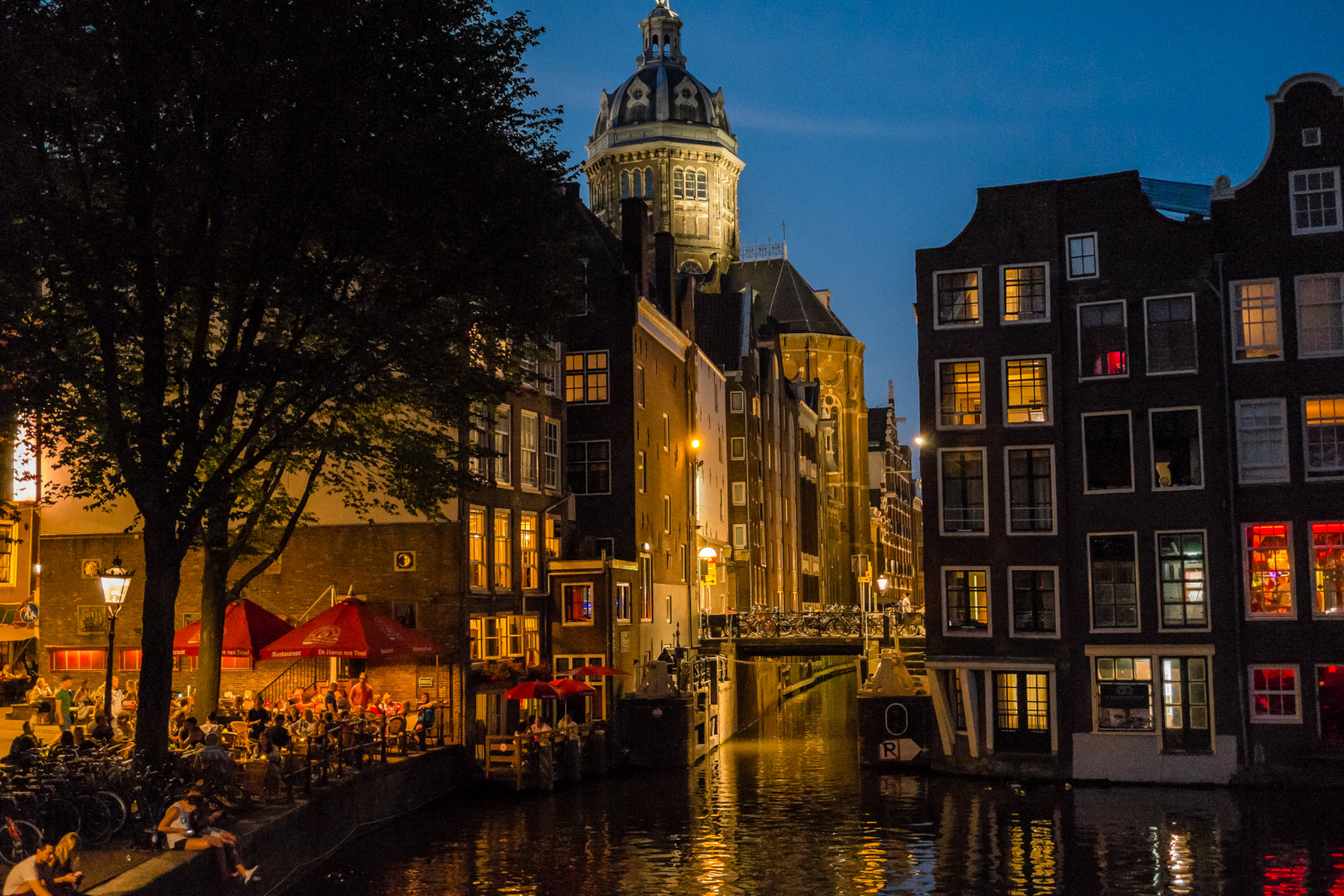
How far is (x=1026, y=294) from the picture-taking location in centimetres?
4378

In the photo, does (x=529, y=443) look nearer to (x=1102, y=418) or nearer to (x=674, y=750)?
(x=674, y=750)

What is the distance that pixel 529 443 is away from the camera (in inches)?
2002

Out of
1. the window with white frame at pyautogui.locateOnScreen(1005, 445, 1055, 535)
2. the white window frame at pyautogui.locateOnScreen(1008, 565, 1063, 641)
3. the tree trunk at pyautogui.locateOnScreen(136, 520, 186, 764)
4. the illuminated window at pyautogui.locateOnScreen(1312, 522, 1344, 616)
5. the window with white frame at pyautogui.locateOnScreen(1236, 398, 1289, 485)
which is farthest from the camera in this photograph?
the window with white frame at pyautogui.locateOnScreen(1005, 445, 1055, 535)

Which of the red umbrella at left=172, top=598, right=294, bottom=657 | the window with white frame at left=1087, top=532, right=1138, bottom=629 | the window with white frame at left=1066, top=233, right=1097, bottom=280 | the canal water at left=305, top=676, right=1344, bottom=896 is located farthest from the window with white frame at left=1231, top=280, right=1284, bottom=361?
the red umbrella at left=172, top=598, right=294, bottom=657

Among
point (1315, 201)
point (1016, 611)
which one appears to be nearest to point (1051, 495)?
point (1016, 611)

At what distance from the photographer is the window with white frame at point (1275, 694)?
131 ft

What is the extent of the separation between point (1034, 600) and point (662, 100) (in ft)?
290

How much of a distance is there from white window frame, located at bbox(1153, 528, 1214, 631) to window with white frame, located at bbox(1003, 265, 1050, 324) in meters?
7.54

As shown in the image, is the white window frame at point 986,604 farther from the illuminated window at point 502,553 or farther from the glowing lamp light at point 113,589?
the glowing lamp light at point 113,589

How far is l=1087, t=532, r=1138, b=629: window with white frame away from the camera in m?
41.8

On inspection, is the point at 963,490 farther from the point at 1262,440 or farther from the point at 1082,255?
the point at 1262,440

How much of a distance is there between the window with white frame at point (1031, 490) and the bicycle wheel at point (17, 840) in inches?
1186

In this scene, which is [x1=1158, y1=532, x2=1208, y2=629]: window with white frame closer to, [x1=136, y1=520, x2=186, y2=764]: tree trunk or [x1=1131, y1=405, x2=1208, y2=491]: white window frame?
[x1=1131, y1=405, x2=1208, y2=491]: white window frame

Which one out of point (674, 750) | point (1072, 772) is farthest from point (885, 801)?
point (674, 750)
